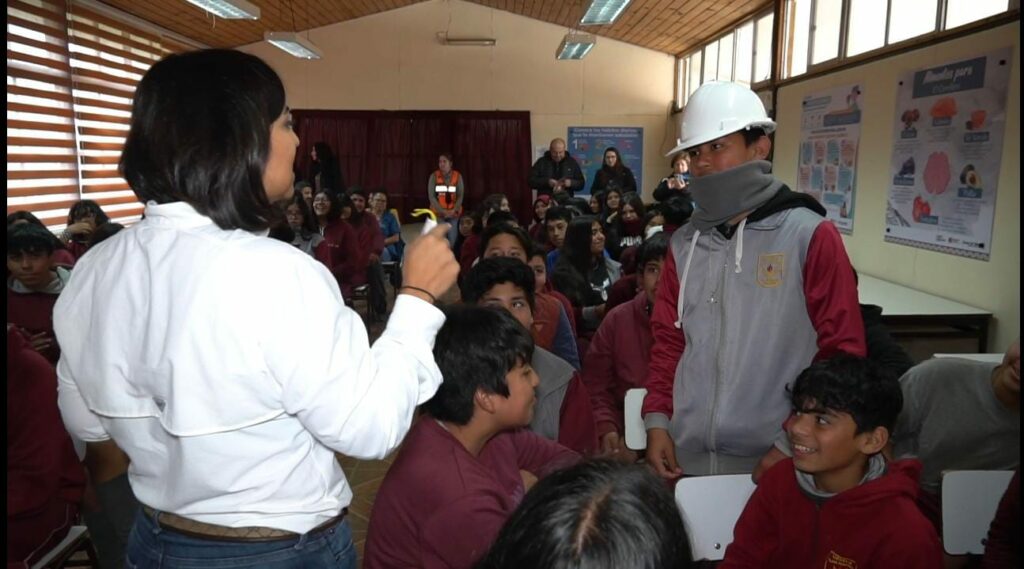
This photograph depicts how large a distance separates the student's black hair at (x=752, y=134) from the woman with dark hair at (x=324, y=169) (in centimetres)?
796

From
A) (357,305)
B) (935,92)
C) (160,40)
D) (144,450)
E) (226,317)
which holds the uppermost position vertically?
(160,40)

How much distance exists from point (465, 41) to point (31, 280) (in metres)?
8.27

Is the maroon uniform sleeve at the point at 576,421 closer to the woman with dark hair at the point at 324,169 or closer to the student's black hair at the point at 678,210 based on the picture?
the student's black hair at the point at 678,210

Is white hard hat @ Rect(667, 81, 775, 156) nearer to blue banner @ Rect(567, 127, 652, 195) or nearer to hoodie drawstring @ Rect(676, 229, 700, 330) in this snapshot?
hoodie drawstring @ Rect(676, 229, 700, 330)

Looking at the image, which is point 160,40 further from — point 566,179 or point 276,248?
point 276,248

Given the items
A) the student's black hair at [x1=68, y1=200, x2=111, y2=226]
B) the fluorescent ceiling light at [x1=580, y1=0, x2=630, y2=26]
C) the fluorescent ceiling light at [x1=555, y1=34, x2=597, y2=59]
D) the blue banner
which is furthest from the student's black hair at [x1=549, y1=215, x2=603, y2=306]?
the blue banner

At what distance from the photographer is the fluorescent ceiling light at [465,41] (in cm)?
1030

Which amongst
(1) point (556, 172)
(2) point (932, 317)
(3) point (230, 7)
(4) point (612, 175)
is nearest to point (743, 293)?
(2) point (932, 317)

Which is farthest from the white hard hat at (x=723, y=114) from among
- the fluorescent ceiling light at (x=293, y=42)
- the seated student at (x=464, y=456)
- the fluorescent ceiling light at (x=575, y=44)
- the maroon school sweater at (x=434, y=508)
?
the fluorescent ceiling light at (x=575, y=44)

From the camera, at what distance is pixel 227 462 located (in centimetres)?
83

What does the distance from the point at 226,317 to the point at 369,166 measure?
401 inches

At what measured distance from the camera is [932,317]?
358 centimetres

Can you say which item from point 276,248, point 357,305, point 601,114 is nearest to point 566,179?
point 601,114

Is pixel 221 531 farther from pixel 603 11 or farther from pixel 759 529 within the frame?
pixel 603 11
